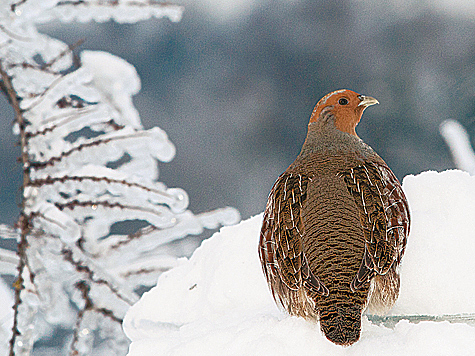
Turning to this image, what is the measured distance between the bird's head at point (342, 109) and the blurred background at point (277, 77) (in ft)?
4.07

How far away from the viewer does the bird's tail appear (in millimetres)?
290

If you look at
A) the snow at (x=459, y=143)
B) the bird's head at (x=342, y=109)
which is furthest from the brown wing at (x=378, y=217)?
the snow at (x=459, y=143)

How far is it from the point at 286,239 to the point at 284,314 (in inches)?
3.4

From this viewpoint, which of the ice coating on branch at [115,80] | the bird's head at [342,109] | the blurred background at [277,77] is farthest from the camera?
the blurred background at [277,77]

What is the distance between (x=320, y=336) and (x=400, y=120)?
5.55ft

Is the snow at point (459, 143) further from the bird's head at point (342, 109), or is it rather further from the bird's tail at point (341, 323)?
the bird's tail at point (341, 323)

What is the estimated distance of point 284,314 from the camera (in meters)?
0.40

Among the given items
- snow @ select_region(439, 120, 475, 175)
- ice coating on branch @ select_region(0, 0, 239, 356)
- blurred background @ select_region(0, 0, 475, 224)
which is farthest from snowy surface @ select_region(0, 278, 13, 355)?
snow @ select_region(439, 120, 475, 175)

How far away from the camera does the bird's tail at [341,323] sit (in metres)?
0.29

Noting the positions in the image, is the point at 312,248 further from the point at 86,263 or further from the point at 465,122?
the point at 465,122

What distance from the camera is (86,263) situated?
78 centimetres

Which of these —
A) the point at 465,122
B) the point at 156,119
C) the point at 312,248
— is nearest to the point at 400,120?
the point at 465,122

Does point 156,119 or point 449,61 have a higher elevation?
point 449,61

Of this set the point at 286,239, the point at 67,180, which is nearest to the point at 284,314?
the point at 286,239
